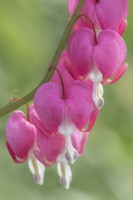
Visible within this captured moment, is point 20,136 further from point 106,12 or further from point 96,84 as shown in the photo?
point 106,12

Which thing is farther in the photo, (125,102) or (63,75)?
(125,102)

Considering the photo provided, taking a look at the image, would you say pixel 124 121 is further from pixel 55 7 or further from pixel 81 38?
pixel 81 38

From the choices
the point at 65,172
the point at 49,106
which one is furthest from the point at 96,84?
the point at 65,172

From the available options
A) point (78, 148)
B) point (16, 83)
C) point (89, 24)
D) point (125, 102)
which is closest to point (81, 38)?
point (89, 24)

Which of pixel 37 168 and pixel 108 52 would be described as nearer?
pixel 108 52

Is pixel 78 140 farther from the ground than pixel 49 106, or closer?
closer

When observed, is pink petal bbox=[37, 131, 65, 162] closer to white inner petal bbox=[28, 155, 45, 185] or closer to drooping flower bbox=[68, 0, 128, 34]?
white inner petal bbox=[28, 155, 45, 185]

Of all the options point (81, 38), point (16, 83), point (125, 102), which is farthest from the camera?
point (125, 102)

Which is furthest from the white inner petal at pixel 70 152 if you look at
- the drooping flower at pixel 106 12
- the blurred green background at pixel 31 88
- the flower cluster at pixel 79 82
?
the blurred green background at pixel 31 88
